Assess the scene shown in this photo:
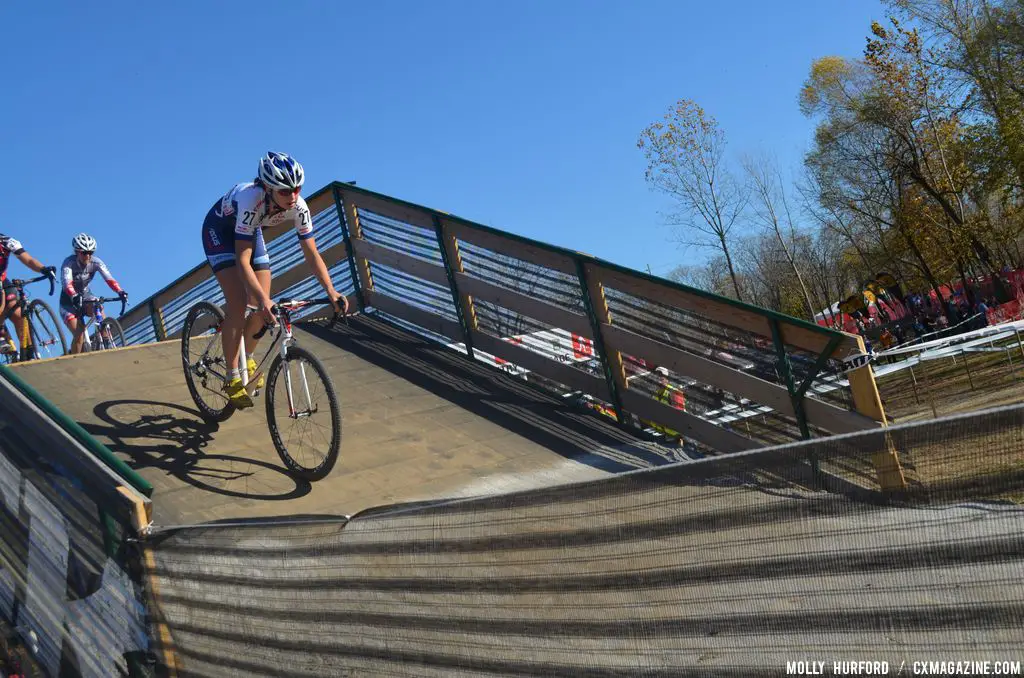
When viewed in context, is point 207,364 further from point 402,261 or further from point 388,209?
point 388,209

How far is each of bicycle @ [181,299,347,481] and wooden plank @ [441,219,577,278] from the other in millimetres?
2678

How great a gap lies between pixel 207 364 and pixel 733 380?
4327 millimetres

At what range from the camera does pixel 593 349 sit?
9.02 m

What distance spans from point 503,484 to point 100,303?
7519mm

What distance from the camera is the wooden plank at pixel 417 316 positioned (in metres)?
10.3

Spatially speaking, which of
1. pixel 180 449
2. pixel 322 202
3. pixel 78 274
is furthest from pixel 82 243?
pixel 180 449

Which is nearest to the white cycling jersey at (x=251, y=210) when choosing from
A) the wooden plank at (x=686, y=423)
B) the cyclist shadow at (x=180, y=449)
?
the cyclist shadow at (x=180, y=449)

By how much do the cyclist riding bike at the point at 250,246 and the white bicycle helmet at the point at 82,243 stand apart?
551 cm

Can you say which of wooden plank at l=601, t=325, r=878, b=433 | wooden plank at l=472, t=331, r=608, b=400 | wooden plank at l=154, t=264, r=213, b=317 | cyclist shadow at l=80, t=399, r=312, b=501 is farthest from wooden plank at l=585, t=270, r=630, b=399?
wooden plank at l=154, t=264, r=213, b=317

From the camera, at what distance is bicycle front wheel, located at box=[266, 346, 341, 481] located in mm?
6664

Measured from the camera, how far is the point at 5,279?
12.4 meters

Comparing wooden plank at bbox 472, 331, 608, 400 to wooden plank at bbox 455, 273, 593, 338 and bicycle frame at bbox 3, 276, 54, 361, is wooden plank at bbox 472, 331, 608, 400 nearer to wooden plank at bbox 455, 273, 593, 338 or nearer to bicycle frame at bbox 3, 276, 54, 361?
wooden plank at bbox 455, 273, 593, 338

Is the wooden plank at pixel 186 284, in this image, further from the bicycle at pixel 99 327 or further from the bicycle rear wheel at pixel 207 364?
the bicycle rear wheel at pixel 207 364

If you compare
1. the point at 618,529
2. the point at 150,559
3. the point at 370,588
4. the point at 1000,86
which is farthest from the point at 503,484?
the point at 1000,86
